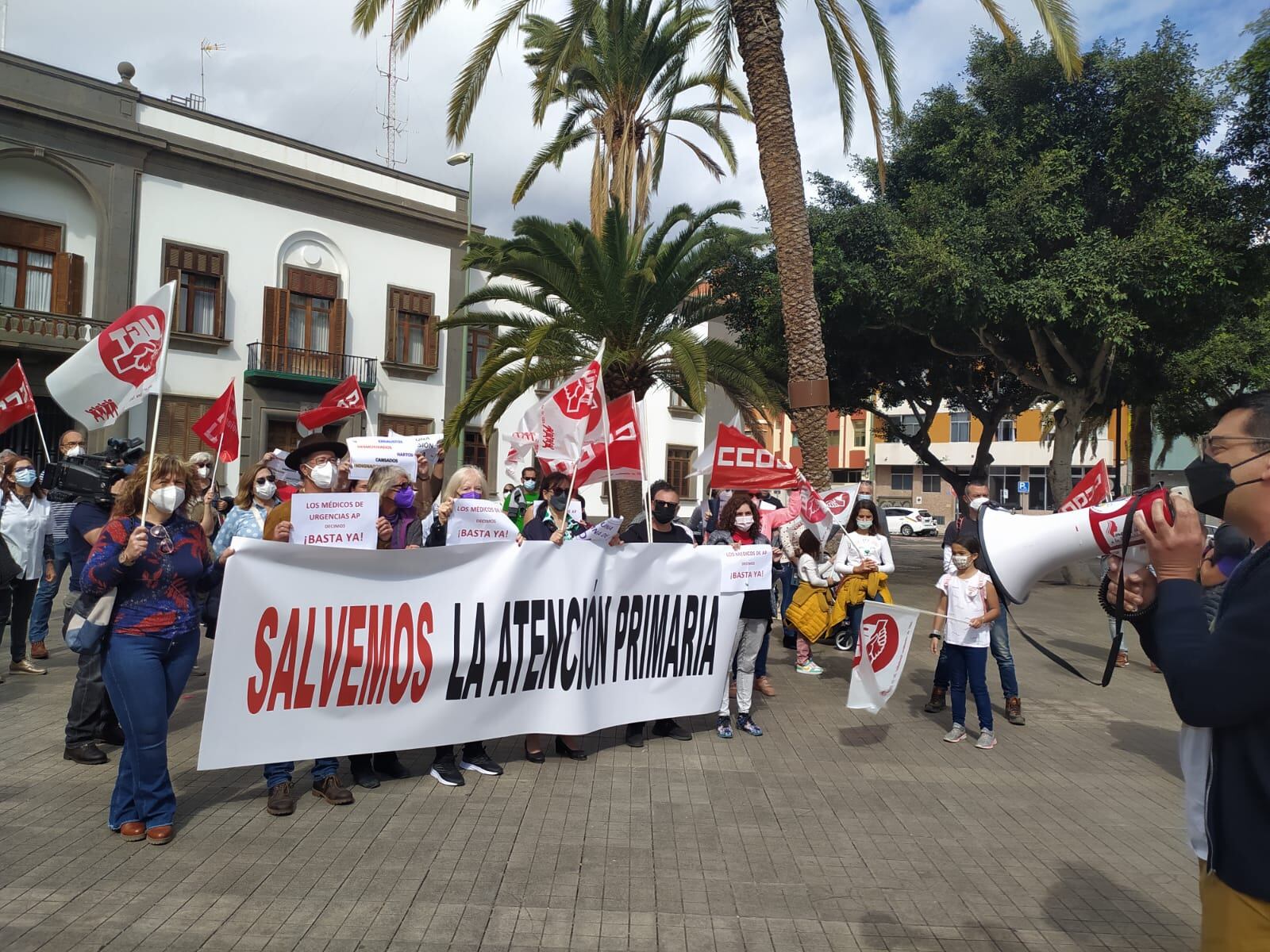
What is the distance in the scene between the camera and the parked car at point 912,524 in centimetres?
4816

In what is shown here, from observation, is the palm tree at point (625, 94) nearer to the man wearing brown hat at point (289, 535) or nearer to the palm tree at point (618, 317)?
the palm tree at point (618, 317)

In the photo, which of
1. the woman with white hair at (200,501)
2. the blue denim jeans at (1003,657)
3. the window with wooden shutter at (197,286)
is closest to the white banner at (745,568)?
the blue denim jeans at (1003,657)

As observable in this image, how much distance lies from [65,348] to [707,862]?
22.2m

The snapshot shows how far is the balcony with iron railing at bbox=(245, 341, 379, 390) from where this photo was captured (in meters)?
25.0

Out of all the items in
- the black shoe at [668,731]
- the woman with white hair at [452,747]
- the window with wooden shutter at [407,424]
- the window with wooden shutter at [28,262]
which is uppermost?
the window with wooden shutter at [28,262]

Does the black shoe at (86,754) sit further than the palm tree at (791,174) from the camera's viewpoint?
No

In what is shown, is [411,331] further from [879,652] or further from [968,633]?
[879,652]

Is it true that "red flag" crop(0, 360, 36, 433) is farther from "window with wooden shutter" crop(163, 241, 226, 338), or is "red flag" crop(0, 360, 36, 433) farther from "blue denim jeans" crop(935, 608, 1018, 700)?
"window with wooden shutter" crop(163, 241, 226, 338)

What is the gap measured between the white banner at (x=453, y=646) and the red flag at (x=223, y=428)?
5.48 meters

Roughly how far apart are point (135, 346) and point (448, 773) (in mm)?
3301

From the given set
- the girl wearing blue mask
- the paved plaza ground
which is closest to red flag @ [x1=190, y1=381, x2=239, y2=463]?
the girl wearing blue mask

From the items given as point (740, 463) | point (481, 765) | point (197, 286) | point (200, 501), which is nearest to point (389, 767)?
point (481, 765)

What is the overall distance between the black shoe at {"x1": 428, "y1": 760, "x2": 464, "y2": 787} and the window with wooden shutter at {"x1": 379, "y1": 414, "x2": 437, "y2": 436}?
2255cm

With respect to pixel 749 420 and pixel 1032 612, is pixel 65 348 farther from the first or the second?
pixel 1032 612
